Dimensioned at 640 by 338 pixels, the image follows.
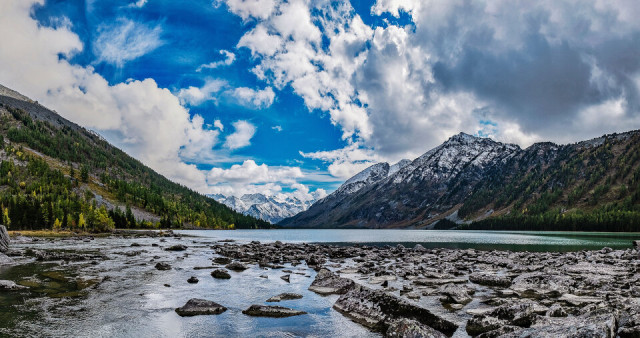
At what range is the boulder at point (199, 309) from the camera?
1731 centimetres

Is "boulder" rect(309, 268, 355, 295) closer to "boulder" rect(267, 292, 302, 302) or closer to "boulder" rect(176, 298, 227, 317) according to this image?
"boulder" rect(267, 292, 302, 302)

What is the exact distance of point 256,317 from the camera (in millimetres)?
16984

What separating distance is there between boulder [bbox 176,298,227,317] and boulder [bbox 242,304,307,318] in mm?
1515

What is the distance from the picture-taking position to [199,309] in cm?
1769

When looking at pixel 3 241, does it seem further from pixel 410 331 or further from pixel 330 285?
pixel 410 331

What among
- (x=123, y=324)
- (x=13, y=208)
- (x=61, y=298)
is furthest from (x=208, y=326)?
(x=13, y=208)

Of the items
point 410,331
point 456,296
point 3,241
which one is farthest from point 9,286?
point 3,241

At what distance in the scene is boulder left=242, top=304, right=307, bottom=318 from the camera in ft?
57.1

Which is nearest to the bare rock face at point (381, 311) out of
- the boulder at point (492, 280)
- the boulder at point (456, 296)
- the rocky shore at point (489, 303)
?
the rocky shore at point (489, 303)

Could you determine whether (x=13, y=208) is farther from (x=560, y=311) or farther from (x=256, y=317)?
(x=560, y=311)

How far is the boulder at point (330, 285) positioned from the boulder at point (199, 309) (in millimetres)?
7820

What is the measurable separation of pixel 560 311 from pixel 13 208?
175m

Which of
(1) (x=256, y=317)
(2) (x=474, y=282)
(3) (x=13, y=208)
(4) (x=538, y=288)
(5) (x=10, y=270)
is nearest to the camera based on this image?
(1) (x=256, y=317)

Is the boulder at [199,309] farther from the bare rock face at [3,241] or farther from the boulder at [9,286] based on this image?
the bare rock face at [3,241]
